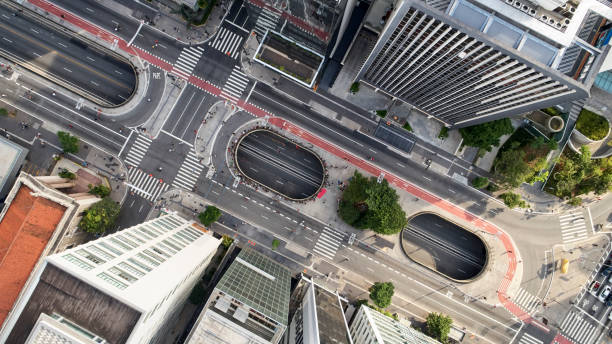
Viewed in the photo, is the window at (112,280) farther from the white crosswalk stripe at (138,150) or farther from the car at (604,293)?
the car at (604,293)

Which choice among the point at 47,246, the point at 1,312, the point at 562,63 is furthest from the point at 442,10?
the point at 1,312

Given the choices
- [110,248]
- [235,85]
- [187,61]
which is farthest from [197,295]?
[187,61]

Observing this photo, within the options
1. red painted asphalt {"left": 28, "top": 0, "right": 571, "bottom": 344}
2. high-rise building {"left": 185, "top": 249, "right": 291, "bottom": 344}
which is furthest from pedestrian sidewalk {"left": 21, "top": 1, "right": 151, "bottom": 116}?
high-rise building {"left": 185, "top": 249, "right": 291, "bottom": 344}

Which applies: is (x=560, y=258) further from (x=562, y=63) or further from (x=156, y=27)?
(x=156, y=27)

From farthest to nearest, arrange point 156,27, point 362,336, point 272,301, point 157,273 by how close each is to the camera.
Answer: point 156,27 → point 362,336 → point 272,301 → point 157,273

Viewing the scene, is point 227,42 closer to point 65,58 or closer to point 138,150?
point 138,150

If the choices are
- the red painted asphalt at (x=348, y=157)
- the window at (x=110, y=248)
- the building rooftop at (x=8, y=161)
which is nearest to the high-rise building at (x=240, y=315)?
the window at (x=110, y=248)
